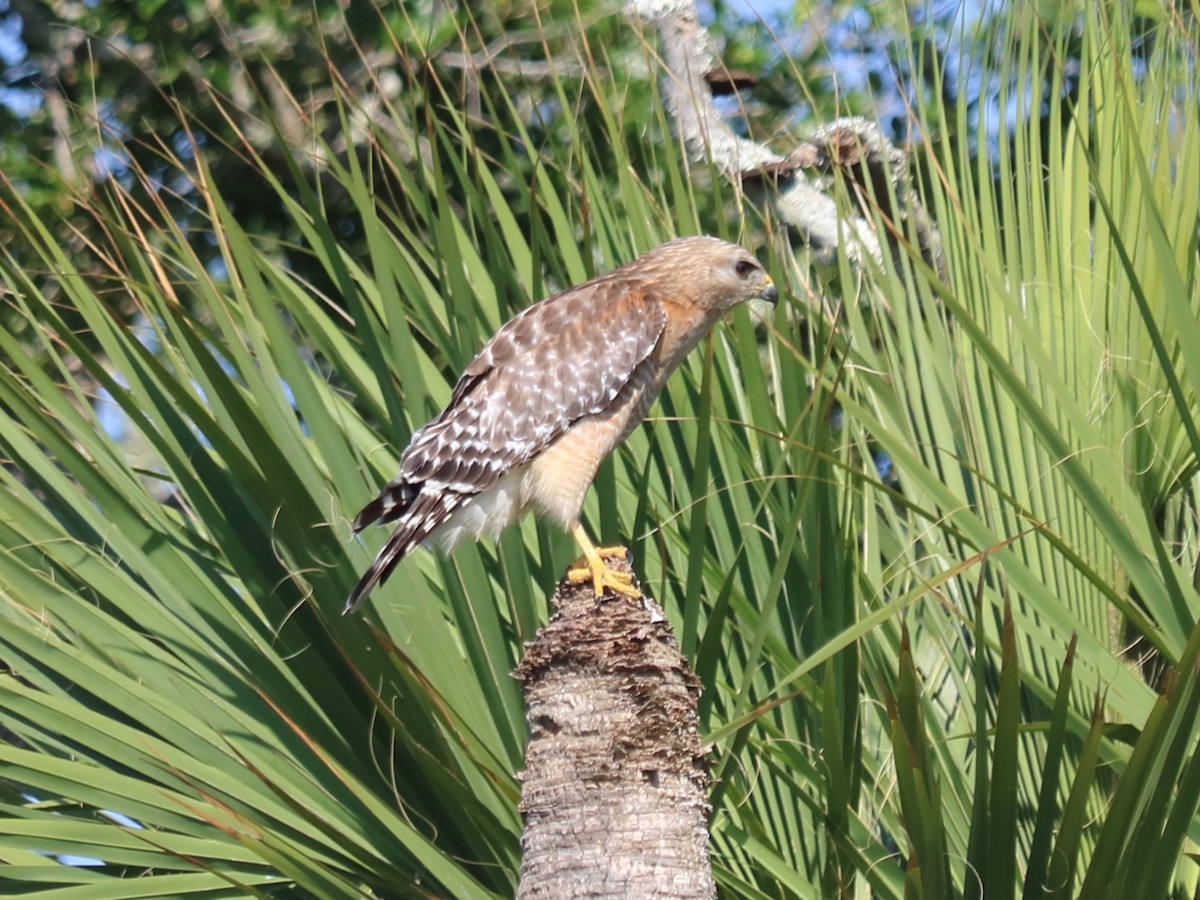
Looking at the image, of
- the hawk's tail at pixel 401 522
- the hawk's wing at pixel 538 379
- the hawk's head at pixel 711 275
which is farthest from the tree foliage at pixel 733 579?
the hawk's head at pixel 711 275

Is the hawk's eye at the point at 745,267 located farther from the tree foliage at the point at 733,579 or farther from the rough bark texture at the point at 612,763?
the rough bark texture at the point at 612,763

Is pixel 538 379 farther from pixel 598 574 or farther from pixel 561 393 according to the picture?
pixel 598 574

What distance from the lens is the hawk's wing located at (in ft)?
11.0

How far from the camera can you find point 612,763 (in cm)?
196

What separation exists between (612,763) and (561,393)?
5.56 feet

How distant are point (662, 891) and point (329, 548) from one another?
83 cm

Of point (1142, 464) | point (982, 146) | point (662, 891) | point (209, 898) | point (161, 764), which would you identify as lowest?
point (662, 891)

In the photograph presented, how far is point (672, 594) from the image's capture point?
288 cm

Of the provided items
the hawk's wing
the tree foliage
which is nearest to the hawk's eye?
the hawk's wing

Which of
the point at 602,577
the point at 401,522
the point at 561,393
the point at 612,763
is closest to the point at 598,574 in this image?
the point at 602,577

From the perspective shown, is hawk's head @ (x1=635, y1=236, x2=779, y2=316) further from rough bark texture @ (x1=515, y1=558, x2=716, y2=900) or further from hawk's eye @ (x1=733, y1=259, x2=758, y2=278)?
rough bark texture @ (x1=515, y1=558, x2=716, y2=900)

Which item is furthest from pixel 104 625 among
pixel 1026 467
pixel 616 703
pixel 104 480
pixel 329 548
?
pixel 1026 467

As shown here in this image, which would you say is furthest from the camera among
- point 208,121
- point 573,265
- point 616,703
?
point 208,121

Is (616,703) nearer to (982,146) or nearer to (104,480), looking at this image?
(104,480)
